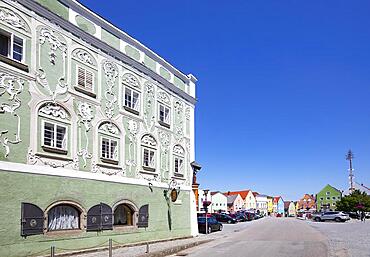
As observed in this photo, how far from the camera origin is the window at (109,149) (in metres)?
19.9

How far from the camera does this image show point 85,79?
18891 mm

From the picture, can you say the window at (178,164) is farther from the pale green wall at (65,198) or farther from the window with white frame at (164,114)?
the pale green wall at (65,198)

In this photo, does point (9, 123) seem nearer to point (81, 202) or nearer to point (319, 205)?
point (81, 202)

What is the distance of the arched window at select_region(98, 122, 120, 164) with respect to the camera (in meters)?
19.8

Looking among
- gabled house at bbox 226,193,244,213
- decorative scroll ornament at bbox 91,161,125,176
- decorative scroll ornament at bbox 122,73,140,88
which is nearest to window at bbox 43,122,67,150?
decorative scroll ornament at bbox 91,161,125,176

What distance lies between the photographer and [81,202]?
58.7 ft

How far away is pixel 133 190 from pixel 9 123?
8.52 m

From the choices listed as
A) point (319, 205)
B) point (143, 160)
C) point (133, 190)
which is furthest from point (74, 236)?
point (319, 205)

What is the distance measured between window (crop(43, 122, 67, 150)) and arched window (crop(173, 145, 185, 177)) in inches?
413

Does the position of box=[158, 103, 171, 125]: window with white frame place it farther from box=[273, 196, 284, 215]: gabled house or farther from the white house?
box=[273, 196, 284, 215]: gabled house

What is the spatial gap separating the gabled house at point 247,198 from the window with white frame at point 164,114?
118 meters

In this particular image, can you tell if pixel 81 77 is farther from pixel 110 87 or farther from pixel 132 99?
pixel 132 99

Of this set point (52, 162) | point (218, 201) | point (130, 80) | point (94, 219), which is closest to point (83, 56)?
point (130, 80)

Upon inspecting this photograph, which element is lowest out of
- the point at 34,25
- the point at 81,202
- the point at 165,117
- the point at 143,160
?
the point at 81,202
